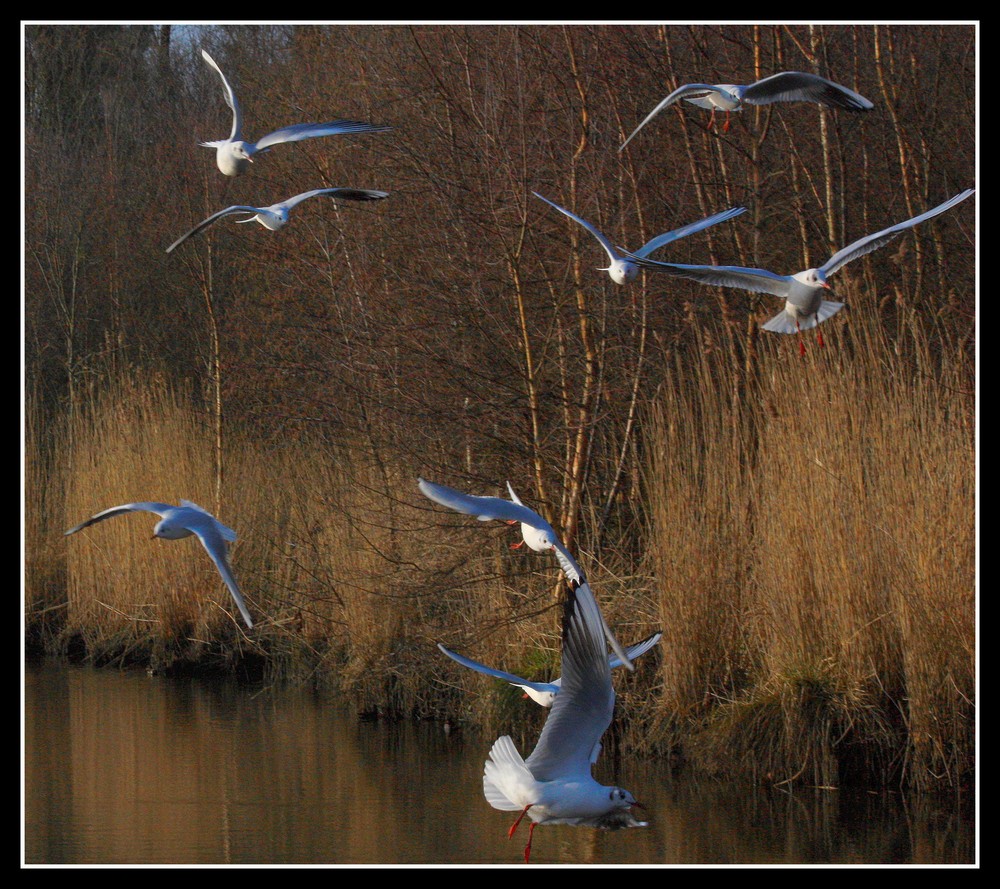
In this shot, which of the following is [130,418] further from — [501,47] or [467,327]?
[501,47]

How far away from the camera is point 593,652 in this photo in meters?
4.14

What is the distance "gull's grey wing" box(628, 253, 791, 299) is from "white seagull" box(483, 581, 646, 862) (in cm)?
116

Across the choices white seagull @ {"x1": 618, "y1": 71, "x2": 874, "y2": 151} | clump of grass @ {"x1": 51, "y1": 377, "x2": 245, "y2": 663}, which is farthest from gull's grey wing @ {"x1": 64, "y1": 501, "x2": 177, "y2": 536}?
clump of grass @ {"x1": 51, "y1": 377, "x2": 245, "y2": 663}

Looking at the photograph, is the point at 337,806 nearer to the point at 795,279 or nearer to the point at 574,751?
the point at 574,751

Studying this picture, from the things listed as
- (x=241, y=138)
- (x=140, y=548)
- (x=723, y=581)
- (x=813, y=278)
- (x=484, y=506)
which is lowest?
(x=723, y=581)

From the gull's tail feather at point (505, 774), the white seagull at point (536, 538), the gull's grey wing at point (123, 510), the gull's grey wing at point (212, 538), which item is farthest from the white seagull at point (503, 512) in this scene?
the gull's grey wing at point (123, 510)

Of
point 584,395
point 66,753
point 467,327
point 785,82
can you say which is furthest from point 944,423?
point 66,753

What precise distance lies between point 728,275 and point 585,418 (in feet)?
8.16

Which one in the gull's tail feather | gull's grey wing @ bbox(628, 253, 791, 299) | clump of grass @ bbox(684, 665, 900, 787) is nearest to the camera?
the gull's tail feather

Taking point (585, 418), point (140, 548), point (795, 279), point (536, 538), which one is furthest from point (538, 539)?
point (140, 548)

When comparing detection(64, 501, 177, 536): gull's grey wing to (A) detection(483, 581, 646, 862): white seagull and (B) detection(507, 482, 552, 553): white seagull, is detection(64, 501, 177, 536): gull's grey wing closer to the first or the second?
(B) detection(507, 482, 552, 553): white seagull

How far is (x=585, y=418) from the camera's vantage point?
736 centimetres

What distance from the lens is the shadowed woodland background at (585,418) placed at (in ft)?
19.4

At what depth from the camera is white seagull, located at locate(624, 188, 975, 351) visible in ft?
15.5
